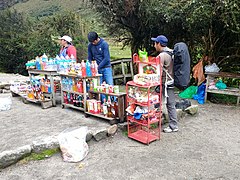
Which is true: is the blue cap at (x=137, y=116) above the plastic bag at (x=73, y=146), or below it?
above

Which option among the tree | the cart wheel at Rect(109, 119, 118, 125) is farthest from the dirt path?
the tree

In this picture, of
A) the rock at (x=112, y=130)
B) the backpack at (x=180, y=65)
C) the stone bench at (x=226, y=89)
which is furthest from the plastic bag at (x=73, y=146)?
the stone bench at (x=226, y=89)

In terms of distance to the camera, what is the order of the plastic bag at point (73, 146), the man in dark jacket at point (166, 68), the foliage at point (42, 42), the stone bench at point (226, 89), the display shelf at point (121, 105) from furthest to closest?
the foliage at point (42, 42) → the stone bench at point (226, 89) → the display shelf at point (121, 105) → the man in dark jacket at point (166, 68) → the plastic bag at point (73, 146)

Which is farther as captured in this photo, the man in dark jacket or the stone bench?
the stone bench

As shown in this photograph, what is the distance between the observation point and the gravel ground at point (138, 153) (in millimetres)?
3391

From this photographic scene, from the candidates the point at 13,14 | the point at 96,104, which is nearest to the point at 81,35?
the point at 13,14

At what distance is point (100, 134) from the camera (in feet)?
14.2

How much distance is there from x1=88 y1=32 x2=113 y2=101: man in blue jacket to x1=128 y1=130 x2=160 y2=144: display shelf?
1650 millimetres

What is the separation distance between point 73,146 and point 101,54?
247 centimetres

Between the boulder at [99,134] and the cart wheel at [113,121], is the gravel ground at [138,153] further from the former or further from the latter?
the cart wheel at [113,121]

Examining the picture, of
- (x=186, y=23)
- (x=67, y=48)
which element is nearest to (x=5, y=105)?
(x=67, y=48)

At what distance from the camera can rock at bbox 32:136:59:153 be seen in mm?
3836

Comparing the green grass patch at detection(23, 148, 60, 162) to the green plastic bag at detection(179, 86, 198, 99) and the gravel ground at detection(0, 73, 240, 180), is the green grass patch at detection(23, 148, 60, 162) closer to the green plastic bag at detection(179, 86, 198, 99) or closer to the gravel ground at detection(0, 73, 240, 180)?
the gravel ground at detection(0, 73, 240, 180)

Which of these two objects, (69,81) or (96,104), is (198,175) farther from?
(69,81)
